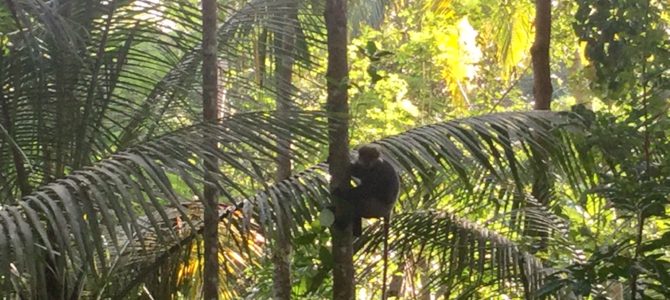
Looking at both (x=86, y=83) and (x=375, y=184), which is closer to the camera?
(x=375, y=184)

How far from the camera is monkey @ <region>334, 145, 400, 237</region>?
390 cm

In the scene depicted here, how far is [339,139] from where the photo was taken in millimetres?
3334

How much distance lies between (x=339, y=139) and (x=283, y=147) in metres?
0.32

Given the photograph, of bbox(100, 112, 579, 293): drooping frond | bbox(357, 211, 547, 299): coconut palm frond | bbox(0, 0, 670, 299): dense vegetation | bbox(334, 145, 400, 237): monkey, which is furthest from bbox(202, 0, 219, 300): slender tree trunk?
bbox(357, 211, 547, 299): coconut palm frond

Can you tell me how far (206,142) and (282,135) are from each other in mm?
360

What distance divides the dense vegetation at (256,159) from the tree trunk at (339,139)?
1.9 inches

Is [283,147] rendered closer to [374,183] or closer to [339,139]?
[339,139]

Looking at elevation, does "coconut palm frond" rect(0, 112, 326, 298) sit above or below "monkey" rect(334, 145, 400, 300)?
above

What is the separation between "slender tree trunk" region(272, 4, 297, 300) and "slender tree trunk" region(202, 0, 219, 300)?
29 cm

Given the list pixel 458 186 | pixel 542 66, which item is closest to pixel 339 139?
pixel 458 186

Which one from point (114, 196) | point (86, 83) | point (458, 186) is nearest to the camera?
point (114, 196)

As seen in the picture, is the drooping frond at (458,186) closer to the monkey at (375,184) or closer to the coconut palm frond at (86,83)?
the monkey at (375,184)

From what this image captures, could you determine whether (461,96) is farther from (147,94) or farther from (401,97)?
(147,94)

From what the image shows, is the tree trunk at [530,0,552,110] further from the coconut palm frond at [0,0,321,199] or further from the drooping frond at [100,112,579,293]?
the coconut palm frond at [0,0,321,199]
